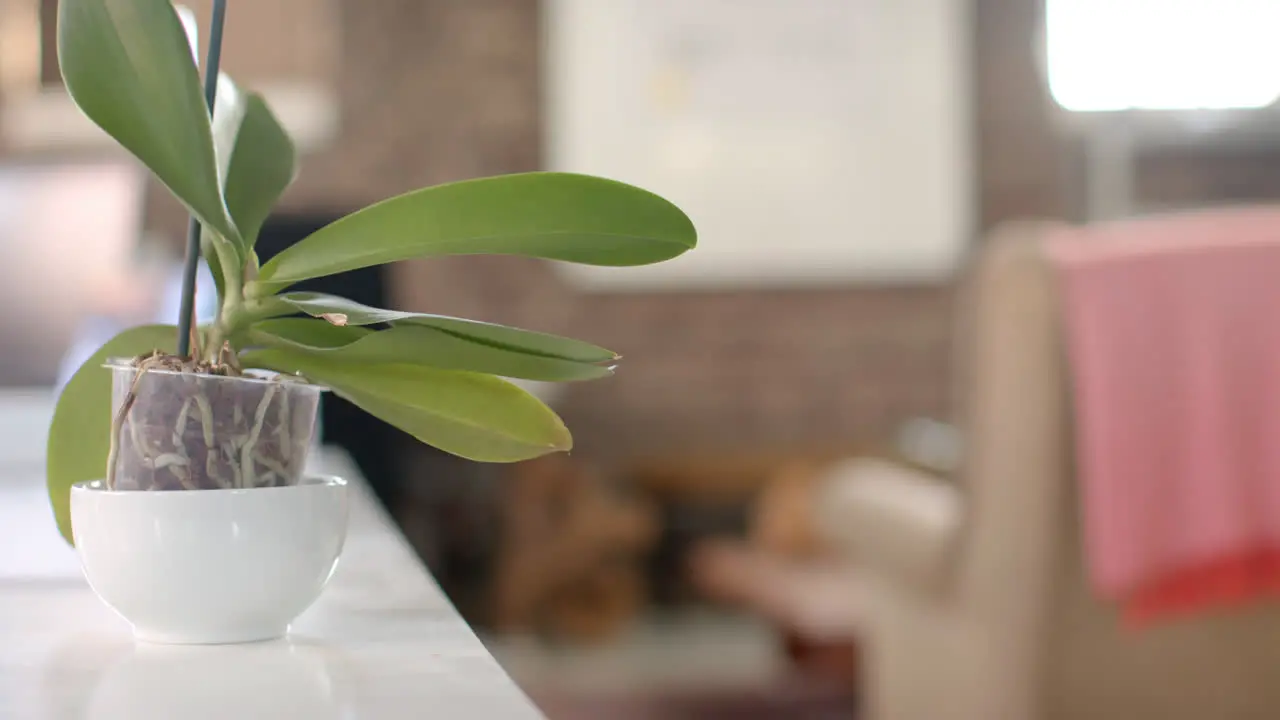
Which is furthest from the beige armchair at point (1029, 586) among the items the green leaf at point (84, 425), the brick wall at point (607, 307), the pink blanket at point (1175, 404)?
the brick wall at point (607, 307)

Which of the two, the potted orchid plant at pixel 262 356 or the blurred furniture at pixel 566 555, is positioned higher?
the potted orchid plant at pixel 262 356

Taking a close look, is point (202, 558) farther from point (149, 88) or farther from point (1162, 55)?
point (1162, 55)

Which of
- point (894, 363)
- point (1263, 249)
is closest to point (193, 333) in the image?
point (1263, 249)

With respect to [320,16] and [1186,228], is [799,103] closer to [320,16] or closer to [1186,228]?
[320,16]

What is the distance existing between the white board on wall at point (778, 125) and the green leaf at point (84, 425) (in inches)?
130

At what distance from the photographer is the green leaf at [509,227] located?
1.55 feet

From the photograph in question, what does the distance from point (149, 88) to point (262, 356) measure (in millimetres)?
115

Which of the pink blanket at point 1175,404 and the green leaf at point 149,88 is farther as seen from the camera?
the pink blanket at point 1175,404

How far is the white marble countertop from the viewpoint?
374 millimetres

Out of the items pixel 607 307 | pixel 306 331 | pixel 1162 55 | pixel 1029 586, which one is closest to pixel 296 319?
pixel 306 331

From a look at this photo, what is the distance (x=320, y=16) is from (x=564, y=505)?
165 cm

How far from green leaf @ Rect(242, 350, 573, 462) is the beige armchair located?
1.04m

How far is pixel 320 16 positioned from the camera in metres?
3.74

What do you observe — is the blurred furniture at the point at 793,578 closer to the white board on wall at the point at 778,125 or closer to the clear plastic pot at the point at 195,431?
the white board on wall at the point at 778,125
